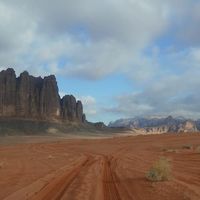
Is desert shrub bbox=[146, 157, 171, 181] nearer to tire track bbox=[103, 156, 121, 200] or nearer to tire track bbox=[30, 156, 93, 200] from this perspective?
tire track bbox=[103, 156, 121, 200]

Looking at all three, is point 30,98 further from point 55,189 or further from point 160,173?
point 55,189

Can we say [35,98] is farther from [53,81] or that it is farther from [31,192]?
[31,192]

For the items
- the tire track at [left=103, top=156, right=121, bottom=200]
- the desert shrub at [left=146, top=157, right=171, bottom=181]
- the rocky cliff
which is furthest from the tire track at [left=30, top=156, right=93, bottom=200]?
the rocky cliff

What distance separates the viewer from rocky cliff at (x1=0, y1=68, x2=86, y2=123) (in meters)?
140

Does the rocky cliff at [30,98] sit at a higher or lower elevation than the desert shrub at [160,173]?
higher

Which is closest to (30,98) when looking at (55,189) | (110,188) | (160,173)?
(160,173)

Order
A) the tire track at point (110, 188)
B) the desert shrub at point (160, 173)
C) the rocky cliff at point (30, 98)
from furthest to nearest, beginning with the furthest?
the rocky cliff at point (30, 98) < the desert shrub at point (160, 173) < the tire track at point (110, 188)

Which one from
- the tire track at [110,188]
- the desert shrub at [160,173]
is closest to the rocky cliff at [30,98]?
the tire track at [110,188]

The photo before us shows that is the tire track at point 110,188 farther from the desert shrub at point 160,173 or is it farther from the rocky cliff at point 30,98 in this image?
the rocky cliff at point 30,98

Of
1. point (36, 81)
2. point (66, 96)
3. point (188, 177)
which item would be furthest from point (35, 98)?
point (188, 177)

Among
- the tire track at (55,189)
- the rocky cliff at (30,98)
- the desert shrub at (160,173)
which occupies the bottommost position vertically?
the tire track at (55,189)

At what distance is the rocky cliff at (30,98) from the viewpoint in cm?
14029

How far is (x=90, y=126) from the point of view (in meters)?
156

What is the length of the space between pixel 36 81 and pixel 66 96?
45.0 feet
